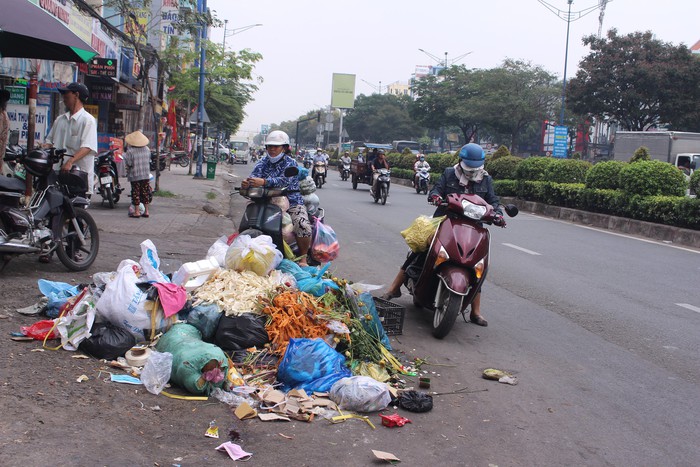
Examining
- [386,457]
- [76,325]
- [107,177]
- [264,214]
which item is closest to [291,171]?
[264,214]

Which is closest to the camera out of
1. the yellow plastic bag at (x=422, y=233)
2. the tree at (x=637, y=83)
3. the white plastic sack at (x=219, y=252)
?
the white plastic sack at (x=219, y=252)

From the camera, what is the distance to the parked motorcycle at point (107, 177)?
555 inches

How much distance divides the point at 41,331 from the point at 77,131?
144 inches

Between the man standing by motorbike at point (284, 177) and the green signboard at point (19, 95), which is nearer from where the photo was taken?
the man standing by motorbike at point (284, 177)

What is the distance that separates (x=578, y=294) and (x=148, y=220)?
7.61 meters

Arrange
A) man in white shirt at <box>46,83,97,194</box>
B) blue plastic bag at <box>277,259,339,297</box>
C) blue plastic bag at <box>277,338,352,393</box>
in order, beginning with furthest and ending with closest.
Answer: man in white shirt at <box>46,83,97,194</box>, blue plastic bag at <box>277,259,339,297</box>, blue plastic bag at <box>277,338,352,393</box>

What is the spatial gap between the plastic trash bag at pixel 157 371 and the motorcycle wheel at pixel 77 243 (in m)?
2.96

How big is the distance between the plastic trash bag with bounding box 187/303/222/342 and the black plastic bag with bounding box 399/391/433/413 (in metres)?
1.43

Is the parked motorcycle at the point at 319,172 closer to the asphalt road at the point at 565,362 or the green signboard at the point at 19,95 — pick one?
the green signboard at the point at 19,95

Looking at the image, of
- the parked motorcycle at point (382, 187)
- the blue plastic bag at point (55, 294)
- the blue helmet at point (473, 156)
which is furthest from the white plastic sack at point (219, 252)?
the parked motorcycle at point (382, 187)

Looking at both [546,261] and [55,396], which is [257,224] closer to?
[55,396]

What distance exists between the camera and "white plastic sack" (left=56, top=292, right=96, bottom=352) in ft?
16.0

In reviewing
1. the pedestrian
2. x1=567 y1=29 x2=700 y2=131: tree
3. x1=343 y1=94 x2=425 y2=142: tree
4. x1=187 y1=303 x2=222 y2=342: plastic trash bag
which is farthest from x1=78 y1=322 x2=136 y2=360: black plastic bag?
x1=343 y1=94 x2=425 y2=142: tree

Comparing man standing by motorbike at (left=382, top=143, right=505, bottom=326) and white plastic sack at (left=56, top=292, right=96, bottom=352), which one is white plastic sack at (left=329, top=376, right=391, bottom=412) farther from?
man standing by motorbike at (left=382, top=143, right=505, bottom=326)
